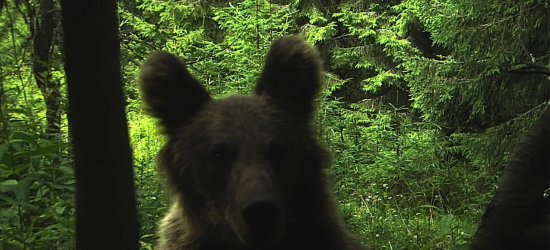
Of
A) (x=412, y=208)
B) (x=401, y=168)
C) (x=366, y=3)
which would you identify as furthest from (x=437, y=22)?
(x=366, y=3)

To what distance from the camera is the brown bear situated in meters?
2.76

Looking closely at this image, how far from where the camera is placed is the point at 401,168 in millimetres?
8273

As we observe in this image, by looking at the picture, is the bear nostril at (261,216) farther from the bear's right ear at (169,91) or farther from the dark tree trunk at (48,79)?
the dark tree trunk at (48,79)

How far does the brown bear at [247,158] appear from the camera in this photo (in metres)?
2.76

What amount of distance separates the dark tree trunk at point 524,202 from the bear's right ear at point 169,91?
5.44 feet

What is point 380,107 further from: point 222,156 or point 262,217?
point 262,217

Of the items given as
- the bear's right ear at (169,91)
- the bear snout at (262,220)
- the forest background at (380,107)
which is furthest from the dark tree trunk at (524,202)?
the forest background at (380,107)

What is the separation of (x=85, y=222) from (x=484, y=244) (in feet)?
5.32

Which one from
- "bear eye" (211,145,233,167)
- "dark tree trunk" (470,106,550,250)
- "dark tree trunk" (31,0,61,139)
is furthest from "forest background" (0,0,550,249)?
"dark tree trunk" (470,106,550,250)

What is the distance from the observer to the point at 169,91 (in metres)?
3.19

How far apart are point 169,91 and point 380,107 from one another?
545 inches

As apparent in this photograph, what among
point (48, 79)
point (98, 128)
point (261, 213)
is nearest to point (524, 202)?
point (261, 213)

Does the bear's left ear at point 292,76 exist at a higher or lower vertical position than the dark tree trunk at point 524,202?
higher

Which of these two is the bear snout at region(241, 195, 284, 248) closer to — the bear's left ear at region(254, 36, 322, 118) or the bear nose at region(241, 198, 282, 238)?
the bear nose at region(241, 198, 282, 238)
